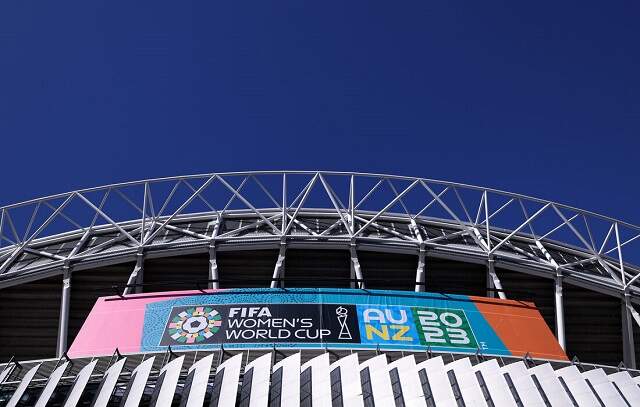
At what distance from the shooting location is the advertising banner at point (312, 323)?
81.1 feet

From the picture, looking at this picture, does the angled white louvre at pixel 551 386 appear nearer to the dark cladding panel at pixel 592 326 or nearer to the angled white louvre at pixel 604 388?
the angled white louvre at pixel 604 388

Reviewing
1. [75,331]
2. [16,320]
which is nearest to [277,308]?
[75,331]

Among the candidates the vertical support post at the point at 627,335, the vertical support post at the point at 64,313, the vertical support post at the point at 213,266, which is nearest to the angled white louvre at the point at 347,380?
the vertical support post at the point at 213,266

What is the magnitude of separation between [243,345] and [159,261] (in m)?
10.8

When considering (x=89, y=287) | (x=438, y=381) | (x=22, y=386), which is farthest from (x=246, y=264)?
(x=438, y=381)

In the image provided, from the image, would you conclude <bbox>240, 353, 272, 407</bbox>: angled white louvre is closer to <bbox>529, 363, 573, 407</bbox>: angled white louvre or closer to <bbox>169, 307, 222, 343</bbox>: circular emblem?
<bbox>169, 307, 222, 343</bbox>: circular emblem

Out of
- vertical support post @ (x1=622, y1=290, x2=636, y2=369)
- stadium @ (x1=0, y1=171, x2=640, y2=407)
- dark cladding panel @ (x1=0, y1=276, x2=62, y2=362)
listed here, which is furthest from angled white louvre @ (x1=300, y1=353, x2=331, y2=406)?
vertical support post @ (x1=622, y1=290, x2=636, y2=369)

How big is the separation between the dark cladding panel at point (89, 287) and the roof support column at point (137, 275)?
599mm

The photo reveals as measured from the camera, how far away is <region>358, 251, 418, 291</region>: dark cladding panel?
34125mm

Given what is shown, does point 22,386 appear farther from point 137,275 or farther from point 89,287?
point 89,287

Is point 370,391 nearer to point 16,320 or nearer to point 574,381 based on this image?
point 574,381

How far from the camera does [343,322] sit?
83.4 ft

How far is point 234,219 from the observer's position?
124 ft

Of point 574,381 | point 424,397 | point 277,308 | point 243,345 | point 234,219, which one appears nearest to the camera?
point 424,397
